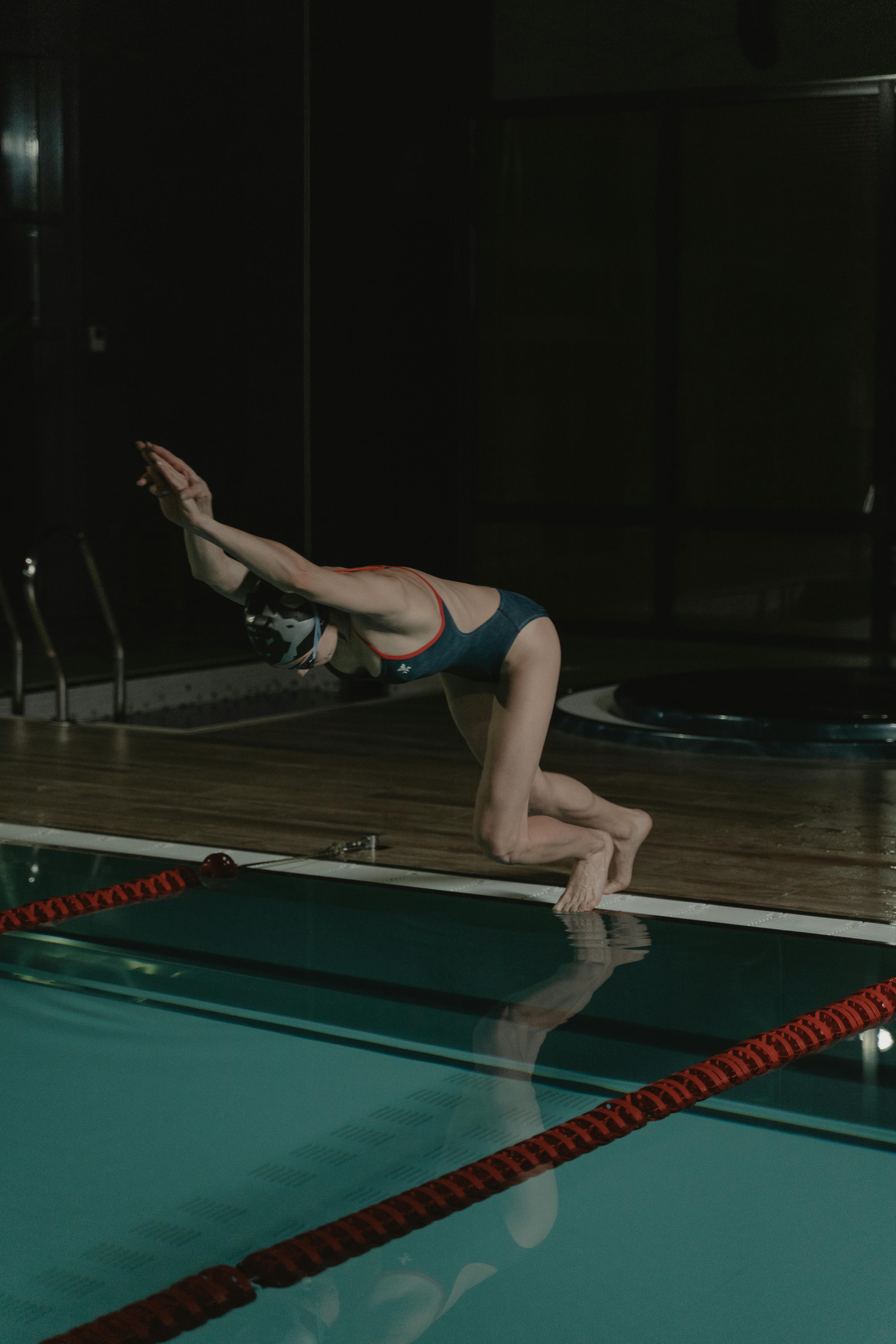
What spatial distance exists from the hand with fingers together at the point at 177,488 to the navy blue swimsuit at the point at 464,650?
17.6 inches

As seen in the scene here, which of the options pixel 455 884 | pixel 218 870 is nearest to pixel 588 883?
pixel 455 884

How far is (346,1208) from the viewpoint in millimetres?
3084

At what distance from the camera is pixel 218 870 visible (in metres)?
5.27

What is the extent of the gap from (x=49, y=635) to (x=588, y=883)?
4.95m

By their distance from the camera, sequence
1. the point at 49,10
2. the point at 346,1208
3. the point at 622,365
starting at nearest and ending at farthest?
1. the point at 346,1208
2. the point at 49,10
3. the point at 622,365

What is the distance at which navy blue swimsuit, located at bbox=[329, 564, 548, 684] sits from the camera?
4184 mm

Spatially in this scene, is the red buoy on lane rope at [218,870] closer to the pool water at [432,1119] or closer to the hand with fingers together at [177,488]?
the pool water at [432,1119]

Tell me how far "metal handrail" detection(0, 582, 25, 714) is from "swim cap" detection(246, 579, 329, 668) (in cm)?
500

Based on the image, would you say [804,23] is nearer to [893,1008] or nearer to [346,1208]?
[893,1008]

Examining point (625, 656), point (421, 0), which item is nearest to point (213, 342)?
point (421, 0)

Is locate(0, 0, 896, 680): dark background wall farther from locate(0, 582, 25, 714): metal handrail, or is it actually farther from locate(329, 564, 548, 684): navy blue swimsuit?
locate(329, 564, 548, 684): navy blue swimsuit

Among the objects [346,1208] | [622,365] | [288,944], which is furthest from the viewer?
[622,365]

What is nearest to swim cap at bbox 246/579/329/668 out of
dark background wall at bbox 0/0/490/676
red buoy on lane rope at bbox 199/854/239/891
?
red buoy on lane rope at bbox 199/854/239/891

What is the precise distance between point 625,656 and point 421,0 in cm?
437
